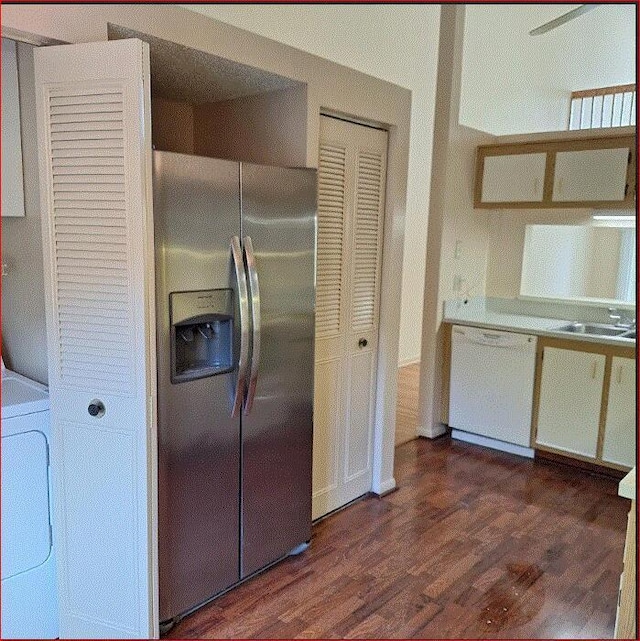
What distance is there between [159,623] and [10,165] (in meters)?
1.73

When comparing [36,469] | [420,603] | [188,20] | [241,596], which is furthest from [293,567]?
[188,20]

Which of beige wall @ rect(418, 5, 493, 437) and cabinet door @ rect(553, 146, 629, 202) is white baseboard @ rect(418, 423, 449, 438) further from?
cabinet door @ rect(553, 146, 629, 202)

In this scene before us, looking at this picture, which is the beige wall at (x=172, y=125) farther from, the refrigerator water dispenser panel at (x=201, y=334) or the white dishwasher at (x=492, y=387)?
the white dishwasher at (x=492, y=387)

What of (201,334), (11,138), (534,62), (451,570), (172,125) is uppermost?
(534,62)

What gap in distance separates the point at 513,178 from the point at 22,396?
341 cm

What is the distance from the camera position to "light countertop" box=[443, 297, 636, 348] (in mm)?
3789

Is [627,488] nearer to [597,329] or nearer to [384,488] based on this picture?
[384,488]

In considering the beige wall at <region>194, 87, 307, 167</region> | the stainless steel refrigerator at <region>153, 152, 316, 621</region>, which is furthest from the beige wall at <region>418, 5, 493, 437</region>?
the stainless steel refrigerator at <region>153, 152, 316, 621</region>

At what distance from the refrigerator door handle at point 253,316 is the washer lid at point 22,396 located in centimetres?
73

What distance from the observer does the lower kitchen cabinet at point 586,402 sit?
11.2 feet

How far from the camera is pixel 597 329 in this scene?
3.98 meters

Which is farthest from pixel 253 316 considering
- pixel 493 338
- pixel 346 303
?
pixel 493 338

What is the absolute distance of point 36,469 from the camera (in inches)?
78.2

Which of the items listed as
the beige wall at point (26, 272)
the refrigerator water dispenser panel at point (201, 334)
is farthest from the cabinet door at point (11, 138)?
the refrigerator water dispenser panel at point (201, 334)
